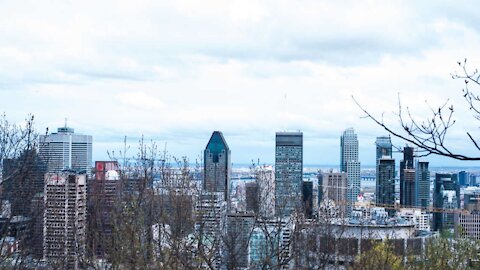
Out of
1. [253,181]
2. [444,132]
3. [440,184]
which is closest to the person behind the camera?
[444,132]

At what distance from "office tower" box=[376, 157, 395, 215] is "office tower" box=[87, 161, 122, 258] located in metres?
30.9

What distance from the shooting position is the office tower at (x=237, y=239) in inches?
384

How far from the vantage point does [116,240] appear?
28.2ft

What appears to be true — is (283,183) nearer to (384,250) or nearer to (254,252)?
(384,250)

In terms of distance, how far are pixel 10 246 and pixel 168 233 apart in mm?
1996

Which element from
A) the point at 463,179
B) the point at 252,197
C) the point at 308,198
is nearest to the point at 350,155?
the point at 463,179

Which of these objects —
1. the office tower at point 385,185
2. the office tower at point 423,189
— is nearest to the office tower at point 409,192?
the office tower at point 423,189

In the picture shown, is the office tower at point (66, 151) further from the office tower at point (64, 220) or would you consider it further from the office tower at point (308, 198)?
the office tower at point (308, 198)

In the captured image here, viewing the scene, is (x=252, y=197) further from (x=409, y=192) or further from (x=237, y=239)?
(x=409, y=192)

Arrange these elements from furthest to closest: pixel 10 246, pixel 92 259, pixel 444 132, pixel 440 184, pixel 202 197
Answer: pixel 440 184
pixel 202 197
pixel 92 259
pixel 10 246
pixel 444 132

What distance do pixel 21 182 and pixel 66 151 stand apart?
8.13m

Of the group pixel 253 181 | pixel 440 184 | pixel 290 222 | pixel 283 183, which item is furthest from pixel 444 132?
pixel 440 184

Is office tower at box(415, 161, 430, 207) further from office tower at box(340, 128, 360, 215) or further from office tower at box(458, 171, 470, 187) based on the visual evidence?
office tower at box(340, 128, 360, 215)

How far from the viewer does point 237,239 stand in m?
10.4
